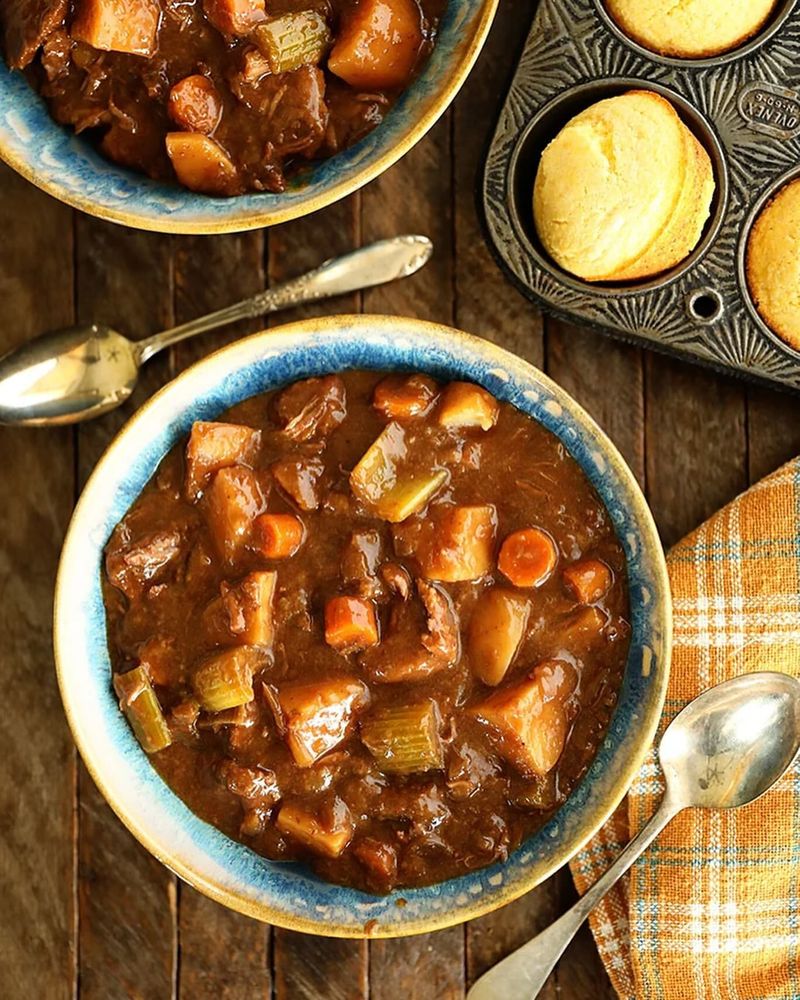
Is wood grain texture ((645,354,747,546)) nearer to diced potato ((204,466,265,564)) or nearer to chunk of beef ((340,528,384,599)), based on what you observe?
chunk of beef ((340,528,384,599))

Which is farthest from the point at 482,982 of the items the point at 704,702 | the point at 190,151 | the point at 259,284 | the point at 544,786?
the point at 190,151

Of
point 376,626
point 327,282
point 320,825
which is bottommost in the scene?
point 320,825

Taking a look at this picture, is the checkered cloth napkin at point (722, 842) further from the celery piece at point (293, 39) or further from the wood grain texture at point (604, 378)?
the celery piece at point (293, 39)

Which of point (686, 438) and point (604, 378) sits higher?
point (604, 378)

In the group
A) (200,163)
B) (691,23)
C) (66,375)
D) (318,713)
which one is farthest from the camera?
(66,375)

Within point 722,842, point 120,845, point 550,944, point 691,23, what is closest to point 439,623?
point 550,944

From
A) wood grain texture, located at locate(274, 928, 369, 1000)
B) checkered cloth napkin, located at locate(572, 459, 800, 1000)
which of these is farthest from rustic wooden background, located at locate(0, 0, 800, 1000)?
checkered cloth napkin, located at locate(572, 459, 800, 1000)

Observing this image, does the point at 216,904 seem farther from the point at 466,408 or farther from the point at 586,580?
the point at 466,408
